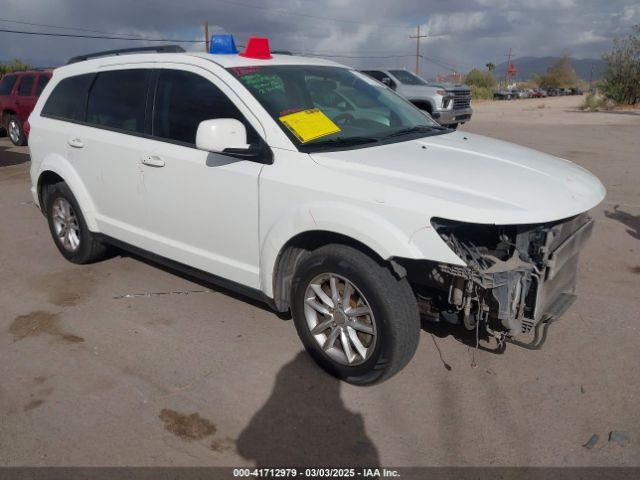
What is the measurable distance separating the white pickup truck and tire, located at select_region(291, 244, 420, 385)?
1250cm

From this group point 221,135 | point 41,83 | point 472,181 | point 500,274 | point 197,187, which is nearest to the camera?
point 500,274

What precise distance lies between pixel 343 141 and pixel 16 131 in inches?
561

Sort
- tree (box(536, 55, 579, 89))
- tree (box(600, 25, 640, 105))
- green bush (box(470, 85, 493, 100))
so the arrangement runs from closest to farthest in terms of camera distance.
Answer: tree (box(600, 25, 640, 105))
green bush (box(470, 85, 493, 100))
tree (box(536, 55, 579, 89))

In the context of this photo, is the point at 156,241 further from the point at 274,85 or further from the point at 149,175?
the point at 274,85

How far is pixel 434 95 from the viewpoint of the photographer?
15.4 meters

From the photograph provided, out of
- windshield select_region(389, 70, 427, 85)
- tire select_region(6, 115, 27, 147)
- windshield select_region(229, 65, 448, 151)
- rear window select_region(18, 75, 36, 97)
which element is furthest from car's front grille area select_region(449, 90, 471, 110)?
windshield select_region(229, 65, 448, 151)

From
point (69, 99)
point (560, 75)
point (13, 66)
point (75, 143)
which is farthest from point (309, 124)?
point (560, 75)

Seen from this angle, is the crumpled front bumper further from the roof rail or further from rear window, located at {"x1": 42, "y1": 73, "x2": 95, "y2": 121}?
rear window, located at {"x1": 42, "y1": 73, "x2": 95, "y2": 121}

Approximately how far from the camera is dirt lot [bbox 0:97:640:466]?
2.69 m

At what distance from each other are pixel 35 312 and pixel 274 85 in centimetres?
256

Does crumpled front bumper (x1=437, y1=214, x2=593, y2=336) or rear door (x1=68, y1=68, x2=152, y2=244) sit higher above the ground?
rear door (x1=68, y1=68, x2=152, y2=244)

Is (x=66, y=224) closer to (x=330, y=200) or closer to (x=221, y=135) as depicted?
(x=221, y=135)

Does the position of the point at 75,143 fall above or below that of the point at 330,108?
below

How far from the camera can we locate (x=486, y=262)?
2.78 meters
